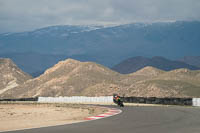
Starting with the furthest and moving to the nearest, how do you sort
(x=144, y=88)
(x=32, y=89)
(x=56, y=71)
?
(x=56, y=71), (x=32, y=89), (x=144, y=88)

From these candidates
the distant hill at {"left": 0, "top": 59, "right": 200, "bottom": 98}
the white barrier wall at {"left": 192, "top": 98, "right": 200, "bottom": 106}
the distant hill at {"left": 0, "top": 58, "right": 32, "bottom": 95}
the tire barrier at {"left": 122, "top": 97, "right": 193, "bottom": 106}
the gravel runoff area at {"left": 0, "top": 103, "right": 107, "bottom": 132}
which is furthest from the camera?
the distant hill at {"left": 0, "top": 58, "right": 32, "bottom": 95}

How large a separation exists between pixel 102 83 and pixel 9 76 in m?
65.7

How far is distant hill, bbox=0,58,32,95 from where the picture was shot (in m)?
174

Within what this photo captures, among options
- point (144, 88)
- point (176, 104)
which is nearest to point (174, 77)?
point (144, 88)

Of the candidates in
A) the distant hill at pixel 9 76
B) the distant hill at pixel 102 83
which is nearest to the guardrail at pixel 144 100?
the distant hill at pixel 102 83

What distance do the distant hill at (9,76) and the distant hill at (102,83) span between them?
438 inches

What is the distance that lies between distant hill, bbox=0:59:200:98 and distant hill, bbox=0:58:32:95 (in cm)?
1112

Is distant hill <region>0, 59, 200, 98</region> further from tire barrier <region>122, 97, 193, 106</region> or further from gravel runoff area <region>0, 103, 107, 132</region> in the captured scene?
gravel runoff area <region>0, 103, 107, 132</region>

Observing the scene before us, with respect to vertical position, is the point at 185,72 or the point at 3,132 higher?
the point at 185,72

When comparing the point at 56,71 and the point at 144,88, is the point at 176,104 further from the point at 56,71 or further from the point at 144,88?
the point at 56,71

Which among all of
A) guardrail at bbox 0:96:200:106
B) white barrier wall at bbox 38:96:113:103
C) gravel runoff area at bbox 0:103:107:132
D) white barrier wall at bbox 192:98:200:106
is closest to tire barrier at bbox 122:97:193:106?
guardrail at bbox 0:96:200:106

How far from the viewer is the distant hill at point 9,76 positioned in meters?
174

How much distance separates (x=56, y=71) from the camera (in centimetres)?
17188

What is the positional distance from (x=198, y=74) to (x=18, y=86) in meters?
73.0
